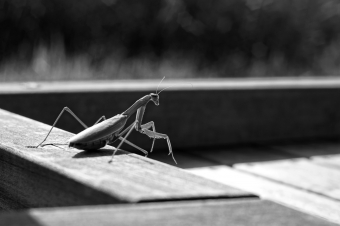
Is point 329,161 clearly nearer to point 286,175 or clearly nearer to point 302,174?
point 302,174

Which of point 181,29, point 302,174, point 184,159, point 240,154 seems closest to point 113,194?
point 302,174

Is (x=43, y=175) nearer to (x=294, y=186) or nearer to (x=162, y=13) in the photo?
(x=294, y=186)

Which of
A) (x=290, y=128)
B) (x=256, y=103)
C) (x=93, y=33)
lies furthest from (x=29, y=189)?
(x=93, y=33)

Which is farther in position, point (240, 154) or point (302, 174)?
point (240, 154)

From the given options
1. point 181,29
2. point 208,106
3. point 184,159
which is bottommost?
point 184,159

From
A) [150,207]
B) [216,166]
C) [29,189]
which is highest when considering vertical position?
[150,207]

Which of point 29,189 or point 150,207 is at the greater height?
point 150,207

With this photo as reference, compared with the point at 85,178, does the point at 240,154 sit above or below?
below

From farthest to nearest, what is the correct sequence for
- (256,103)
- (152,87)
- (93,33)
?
(93,33)
(256,103)
(152,87)
